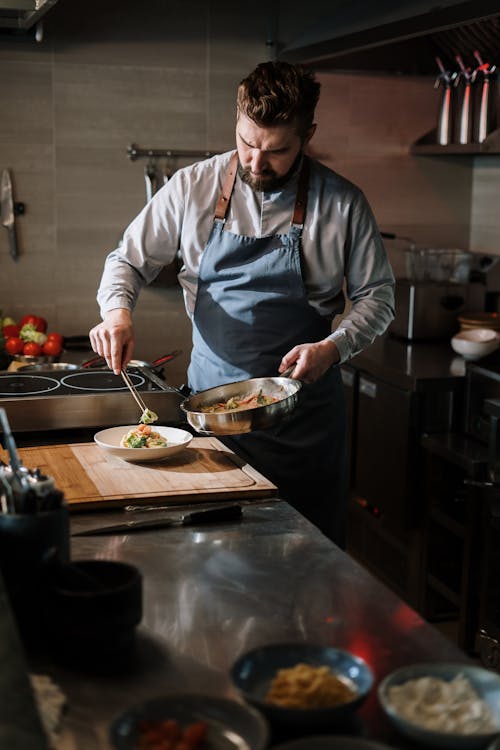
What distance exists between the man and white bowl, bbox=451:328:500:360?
1.22 metres

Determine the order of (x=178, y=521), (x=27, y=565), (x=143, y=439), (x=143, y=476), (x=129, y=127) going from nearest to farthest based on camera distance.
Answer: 1. (x=27, y=565)
2. (x=178, y=521)
3. (x=143, y=476)
4. (x=143, y=439)
5. (x=129, y=127)

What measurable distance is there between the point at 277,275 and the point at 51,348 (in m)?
1.47

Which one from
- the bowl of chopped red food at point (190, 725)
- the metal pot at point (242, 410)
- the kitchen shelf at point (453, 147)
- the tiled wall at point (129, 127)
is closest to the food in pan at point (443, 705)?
the bowl of chopped red food at point (190, 725)

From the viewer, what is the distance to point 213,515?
177cm

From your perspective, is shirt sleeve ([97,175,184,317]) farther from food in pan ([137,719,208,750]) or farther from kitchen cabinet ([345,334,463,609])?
food in pan ([137,719,208,750])

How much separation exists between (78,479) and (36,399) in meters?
0.40

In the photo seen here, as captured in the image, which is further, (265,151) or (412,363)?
(412,363)

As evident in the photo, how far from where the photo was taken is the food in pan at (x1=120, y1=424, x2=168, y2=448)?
2.10 metres

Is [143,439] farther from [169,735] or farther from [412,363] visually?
[412,363]

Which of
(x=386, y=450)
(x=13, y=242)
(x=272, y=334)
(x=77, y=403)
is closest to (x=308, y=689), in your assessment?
(x=77, y=403)

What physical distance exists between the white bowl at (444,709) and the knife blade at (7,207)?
3338mm

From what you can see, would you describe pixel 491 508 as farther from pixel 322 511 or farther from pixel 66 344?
pixel 66 344

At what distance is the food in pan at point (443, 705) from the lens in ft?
3.52

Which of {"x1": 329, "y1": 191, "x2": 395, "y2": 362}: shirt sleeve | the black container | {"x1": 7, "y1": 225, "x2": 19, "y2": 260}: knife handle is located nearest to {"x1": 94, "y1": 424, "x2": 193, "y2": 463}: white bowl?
{"x1": 329, "y1": 191, "x2": 395, "y2": 362}: shirt sleeve
